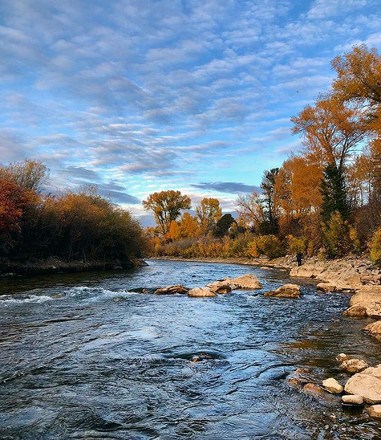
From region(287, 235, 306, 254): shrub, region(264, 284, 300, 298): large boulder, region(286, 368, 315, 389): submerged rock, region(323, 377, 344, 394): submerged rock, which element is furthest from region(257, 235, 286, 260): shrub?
region(323, 377, 344, 394): submerged rock

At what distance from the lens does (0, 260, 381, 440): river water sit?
592cm

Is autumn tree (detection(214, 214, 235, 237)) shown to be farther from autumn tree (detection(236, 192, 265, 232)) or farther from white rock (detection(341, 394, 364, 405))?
white rock (detection(341, 394, 364, 405))

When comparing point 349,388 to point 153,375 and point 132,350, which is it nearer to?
point 153,375

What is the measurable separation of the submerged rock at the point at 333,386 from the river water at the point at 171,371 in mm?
417

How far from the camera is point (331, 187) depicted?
40.8 m

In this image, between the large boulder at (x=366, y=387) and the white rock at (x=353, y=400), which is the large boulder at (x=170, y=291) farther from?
the white rock at (x=353, y=400)


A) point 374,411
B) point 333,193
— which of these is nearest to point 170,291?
point 374,411

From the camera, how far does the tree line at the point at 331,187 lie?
94.6 ft

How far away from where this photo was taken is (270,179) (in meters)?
64.7

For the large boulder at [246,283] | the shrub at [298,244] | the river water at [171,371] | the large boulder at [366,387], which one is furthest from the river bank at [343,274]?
the large boulder at [366,387]

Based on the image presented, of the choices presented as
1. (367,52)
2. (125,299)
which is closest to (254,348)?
(125,299)

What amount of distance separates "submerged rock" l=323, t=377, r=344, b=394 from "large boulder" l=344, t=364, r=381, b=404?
14 centimetres

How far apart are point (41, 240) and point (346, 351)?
108 feet

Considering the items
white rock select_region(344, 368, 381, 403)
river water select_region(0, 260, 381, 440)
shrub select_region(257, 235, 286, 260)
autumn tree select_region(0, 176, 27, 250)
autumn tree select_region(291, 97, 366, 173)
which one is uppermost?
autumn tree select_region(291, 97, 366, 173)
